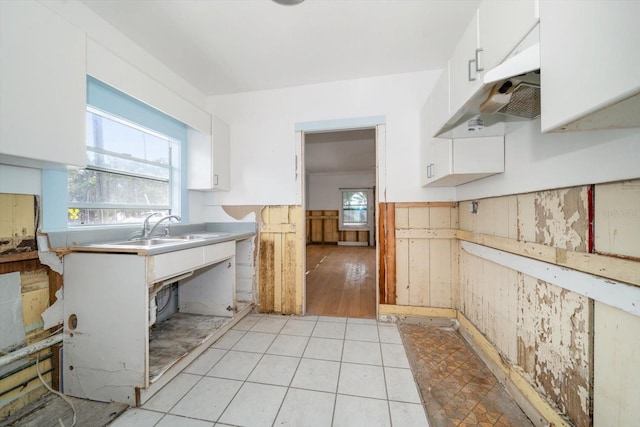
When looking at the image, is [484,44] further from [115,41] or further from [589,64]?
[115,41]

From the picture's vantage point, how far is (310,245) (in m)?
7.89

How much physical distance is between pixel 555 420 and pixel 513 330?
18.2 inches

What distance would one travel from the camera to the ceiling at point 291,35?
1671mm

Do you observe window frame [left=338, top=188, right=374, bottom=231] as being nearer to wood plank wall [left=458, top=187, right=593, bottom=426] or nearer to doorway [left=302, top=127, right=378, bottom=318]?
doorway [left=302, top=127, right=378, bottom=318]

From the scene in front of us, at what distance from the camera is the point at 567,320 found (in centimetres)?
113

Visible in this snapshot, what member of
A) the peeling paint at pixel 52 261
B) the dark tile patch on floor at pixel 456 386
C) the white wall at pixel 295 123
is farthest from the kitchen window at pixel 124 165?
the dark tile patch on floor at pixel 456 386

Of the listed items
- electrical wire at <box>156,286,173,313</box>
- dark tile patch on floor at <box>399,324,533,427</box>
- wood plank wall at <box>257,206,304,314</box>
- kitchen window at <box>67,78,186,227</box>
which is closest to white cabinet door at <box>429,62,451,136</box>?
wood plank wall at <box>257,206,304,314</box>

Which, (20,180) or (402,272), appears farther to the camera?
(402,272)

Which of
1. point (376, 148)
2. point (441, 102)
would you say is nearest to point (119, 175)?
point (376, 148)

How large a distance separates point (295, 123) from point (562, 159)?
2226 millimetres

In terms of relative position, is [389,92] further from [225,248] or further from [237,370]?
[237,370]

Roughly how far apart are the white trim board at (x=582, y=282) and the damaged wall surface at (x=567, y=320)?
0.04 metres

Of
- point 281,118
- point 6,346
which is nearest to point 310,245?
point 281,118

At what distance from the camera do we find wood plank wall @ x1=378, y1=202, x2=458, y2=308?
7.94 feet
